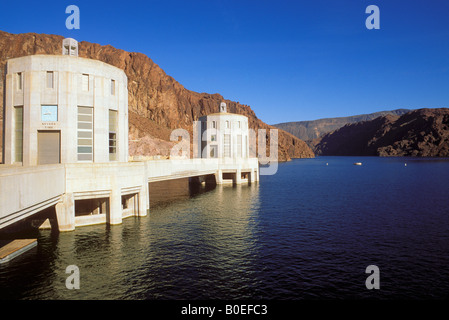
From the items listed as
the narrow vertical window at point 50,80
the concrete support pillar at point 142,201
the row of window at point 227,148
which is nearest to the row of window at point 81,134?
the narrow vertical window at point 50,80

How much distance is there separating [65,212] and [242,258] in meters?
15.5

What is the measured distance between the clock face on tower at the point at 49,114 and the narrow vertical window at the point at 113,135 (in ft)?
16.6

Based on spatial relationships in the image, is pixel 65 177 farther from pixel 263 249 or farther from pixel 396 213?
Answer: pixel 396 213

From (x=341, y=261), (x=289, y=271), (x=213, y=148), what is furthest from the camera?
Answer: (x=213, y=148)

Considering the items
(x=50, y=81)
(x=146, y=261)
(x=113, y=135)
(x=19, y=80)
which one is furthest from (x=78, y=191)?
(x=19, y=80)

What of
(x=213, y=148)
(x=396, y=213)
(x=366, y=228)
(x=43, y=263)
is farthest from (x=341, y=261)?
(x=213, y=148)

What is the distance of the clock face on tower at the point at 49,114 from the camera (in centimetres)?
2839

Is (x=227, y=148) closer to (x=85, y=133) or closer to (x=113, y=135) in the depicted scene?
(x=113, y=135)

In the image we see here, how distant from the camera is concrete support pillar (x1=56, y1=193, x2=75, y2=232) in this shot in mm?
26328

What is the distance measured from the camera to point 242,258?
2173cm

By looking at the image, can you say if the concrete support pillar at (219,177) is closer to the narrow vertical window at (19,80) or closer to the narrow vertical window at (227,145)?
the narrow vertical window at (227,145)

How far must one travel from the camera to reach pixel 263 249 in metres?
23.8
